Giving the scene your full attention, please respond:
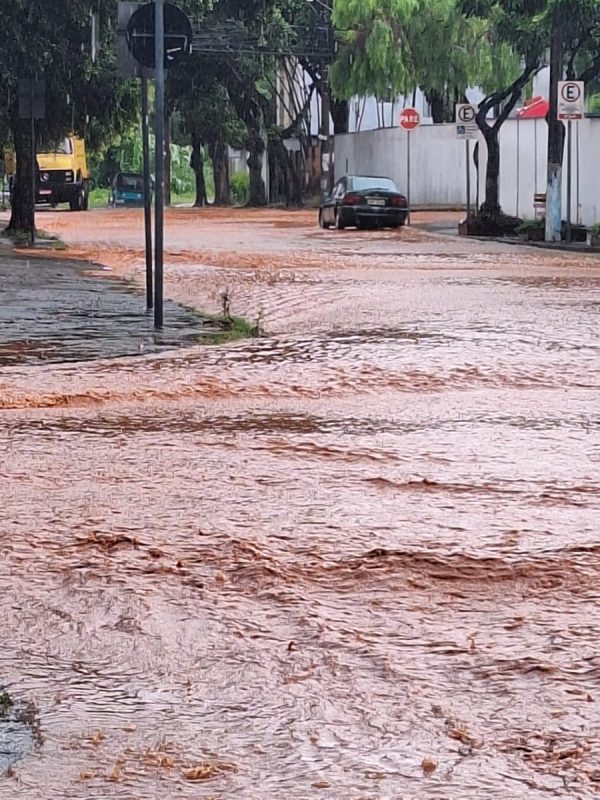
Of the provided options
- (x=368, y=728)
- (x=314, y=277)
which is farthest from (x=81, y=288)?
(x=368, y=728)

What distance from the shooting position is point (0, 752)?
3838mm

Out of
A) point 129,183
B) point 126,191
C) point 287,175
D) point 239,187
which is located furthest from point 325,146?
point 129,183

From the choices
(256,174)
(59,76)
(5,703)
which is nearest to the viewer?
(5,703)

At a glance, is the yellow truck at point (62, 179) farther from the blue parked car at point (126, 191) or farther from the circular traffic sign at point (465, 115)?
the circular traffic sign at point (465, 115)

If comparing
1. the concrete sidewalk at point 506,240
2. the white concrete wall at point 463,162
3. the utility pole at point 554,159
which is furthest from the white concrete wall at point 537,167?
the utility pole at point 554,159

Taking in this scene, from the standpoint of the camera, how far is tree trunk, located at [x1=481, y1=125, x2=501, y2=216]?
37188 mm

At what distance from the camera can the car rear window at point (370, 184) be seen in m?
40.0

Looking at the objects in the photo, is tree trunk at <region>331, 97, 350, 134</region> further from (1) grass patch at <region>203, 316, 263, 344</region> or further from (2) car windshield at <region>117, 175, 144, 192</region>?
(1) grass patch at <region>203, 316, 263, 344</region>

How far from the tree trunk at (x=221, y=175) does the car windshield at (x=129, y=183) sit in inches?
355

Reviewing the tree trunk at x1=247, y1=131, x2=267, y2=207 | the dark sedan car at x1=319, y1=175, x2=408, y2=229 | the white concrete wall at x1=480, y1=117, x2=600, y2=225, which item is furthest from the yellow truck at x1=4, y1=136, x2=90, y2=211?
the white concrete wall at x1=480, y1=117, x2=600, y2=225

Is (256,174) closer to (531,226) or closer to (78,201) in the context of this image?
(78,201)

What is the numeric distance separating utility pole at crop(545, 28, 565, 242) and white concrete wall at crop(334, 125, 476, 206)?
87.8ft

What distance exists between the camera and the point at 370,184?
40500mm

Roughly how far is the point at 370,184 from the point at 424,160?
66.2ft
